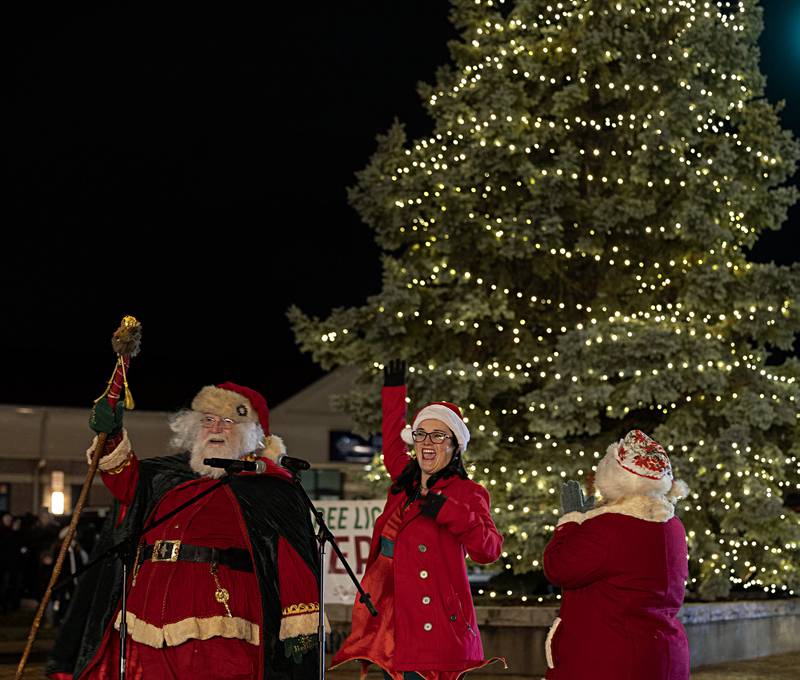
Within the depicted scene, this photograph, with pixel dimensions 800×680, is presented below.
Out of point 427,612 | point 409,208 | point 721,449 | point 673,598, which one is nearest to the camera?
point 673,598

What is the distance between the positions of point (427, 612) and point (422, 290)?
383 inches

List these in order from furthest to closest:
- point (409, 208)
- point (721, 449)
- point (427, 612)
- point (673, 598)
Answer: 1. point (409, 208)
2. point (721, 449)
3. point (427, 612)
4. point (673, 598)

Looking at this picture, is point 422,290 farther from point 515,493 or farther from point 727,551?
point 727,551

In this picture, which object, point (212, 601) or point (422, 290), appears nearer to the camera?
point (212, 601)

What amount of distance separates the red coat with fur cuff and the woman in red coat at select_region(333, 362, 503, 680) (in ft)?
2.77

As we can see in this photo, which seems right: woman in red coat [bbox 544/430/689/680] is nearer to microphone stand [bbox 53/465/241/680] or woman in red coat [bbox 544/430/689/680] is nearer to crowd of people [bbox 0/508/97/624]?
microphone stand [bbox 53/465/241/680]

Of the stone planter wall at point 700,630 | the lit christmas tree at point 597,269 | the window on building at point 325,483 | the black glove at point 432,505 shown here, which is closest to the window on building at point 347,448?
the window on building at point 325,483

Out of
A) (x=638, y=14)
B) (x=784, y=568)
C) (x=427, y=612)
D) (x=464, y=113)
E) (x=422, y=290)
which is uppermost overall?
(x=638, y=14)

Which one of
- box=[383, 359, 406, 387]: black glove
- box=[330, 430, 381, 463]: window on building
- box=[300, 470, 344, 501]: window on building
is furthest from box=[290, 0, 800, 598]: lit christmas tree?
box=[330, 430, 381, 463]: window on building

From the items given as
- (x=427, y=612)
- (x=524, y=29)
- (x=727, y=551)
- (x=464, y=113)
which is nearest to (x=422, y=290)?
(x=464, y=113)

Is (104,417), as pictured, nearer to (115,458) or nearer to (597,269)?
(115,458)

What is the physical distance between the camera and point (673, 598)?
604 cm

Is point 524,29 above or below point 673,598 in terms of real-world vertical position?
above

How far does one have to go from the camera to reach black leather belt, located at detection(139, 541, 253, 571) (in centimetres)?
686
